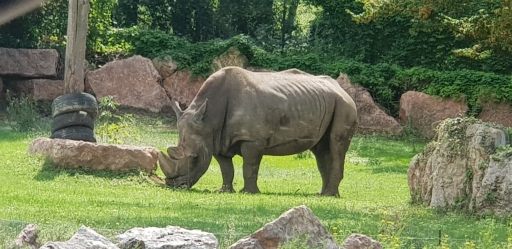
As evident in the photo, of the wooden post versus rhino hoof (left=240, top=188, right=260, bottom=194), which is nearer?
rhino hoof (left=240, top=188, right=260, bottom=194)

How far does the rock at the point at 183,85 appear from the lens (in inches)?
1192

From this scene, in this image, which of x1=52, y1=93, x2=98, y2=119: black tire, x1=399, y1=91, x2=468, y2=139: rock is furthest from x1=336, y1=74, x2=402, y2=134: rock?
x1=52, y1=93, x2=98, y2=119: black tire

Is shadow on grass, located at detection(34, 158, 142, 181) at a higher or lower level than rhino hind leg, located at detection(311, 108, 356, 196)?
lower

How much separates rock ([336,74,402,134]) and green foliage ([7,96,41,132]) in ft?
27.0

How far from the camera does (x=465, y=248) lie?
369 inches

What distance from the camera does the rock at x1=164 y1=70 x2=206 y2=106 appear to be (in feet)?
99.3

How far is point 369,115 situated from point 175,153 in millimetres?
13478

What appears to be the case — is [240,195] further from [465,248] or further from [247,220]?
[465,248]

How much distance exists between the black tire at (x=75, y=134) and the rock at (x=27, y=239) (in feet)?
35.0

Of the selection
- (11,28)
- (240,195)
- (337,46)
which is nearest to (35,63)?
(11,28)

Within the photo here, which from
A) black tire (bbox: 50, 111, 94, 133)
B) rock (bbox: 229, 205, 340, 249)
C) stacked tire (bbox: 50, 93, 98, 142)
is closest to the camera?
rock (bbox: 229, 205, 340, 249)

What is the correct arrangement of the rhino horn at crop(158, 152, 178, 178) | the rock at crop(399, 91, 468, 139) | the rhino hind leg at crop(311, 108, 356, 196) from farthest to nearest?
the rock at crop(399, 91, 468, 139) → the rhino hind leg at crop(311, 108, 356, 196) → the rhino horn at crop(158, 152, 178, 178)

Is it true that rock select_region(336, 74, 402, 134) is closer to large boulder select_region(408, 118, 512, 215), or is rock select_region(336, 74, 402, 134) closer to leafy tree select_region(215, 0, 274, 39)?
leafy tree select_region(215, 0, 274, 39)

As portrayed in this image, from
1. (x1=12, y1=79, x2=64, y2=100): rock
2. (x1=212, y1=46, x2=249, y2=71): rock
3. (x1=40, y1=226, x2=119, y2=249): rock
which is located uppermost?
(x1=212, y1=46, x2=249, y2=71): rock
